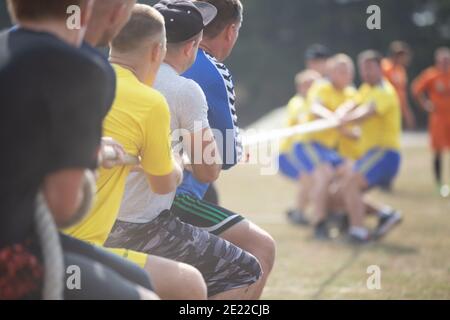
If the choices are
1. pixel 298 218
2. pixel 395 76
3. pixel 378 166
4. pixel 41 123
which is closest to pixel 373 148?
pixel 378 166

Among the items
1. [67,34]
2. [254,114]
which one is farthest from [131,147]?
[254,114]

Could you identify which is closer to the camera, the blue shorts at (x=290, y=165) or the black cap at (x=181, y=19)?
the black cap at (x=181, y=19)

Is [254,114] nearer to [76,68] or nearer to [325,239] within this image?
[325,239]

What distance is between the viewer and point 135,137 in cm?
356

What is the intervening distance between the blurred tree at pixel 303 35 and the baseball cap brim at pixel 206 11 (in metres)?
29.4

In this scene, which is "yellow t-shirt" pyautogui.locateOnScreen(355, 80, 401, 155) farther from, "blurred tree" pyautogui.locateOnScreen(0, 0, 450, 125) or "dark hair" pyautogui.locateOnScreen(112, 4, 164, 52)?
"blurred tree" pyautogui.locateOnScreen(0, 0, 450, 125)

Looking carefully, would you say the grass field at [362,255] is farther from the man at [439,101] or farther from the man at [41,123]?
the man at [41,123]

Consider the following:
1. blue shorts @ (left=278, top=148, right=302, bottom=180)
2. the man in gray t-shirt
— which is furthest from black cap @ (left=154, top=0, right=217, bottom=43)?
blue shorts @ (left=278, top=148, right=302, bottom=180)

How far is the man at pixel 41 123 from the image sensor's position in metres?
2.62

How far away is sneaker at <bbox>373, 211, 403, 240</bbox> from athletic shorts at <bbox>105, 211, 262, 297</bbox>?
6.13m

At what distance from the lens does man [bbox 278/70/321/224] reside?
11617mm

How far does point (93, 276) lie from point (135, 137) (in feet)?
2.49

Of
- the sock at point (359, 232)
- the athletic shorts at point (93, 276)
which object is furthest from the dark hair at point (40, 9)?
the sock at point (359, 232)
